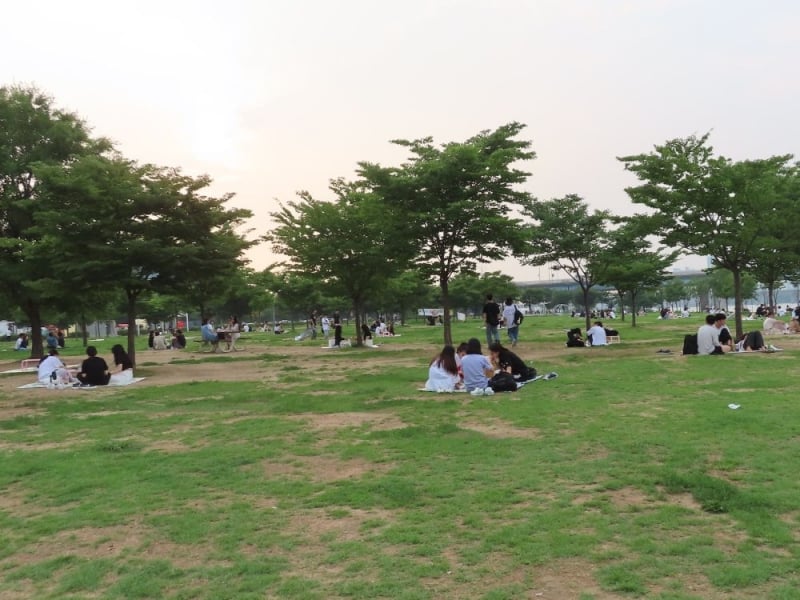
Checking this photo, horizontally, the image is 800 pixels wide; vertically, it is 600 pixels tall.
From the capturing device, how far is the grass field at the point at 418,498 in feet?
12.5

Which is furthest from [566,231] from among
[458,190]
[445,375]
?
[445,375]

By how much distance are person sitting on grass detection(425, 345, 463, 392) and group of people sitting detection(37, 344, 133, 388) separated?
7.96 meters

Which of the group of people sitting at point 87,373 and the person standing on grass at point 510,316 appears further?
the person standing on grass at point 510,316

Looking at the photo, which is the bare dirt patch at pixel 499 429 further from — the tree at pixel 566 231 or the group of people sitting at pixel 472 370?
the tree at pixel 566 231

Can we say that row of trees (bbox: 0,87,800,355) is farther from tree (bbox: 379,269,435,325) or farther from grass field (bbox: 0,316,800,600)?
grass field (bbox: 0,316,800,600)

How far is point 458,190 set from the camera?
18609 millimetres

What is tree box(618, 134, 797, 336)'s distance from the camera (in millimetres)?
18562

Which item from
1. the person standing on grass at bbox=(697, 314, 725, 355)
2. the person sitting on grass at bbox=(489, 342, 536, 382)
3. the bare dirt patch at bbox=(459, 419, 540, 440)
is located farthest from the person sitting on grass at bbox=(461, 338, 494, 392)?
the person standing on grass at bbox=(697, 314, 725, 355)

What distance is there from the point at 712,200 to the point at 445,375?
12.2 metres

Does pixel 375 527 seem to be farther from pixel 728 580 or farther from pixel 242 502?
pixel 728 580

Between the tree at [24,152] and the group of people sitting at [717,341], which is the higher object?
the tree at [24,152]

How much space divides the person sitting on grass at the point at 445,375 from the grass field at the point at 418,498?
0.79m

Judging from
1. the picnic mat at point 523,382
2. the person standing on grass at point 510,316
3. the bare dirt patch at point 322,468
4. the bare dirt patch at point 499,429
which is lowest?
the bare dirt patch at point 322,468

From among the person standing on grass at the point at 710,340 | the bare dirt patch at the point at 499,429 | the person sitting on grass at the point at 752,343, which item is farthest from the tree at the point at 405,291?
the bare dirt patch at the point at 499,429
